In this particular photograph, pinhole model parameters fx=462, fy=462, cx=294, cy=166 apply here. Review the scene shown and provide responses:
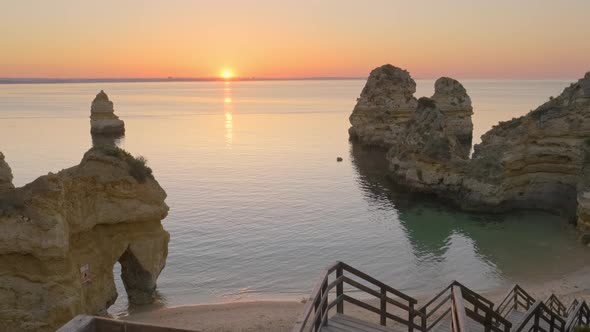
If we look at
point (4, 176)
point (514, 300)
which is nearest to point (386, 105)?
point (514, 300)

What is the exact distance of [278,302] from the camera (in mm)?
23125

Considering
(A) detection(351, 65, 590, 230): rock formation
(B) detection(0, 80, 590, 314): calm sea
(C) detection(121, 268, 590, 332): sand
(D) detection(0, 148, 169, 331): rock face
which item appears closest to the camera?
(D) detection(0, 148, 169, 331): rock face

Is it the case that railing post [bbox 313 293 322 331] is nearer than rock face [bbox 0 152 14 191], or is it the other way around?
railing post [bbox 313 293 322 331]

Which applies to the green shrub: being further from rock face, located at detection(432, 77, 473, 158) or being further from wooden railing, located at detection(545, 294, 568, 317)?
rock face, located at detection(432, 77, 473, 158)

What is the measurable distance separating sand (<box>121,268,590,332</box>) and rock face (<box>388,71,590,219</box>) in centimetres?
925

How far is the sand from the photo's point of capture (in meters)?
20.0

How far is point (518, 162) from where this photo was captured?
36.5 metres

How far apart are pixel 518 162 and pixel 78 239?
32.1 m

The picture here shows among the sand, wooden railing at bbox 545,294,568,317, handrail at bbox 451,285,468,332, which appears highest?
handrail at bbox 451,285,468,332

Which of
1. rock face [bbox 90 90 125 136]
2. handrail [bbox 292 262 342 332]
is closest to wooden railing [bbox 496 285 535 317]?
handrail [bbox 292 262 342 332]

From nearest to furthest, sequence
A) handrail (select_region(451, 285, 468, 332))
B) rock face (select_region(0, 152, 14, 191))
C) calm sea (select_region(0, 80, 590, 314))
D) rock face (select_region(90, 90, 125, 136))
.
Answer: handrail (select_region(451, 285, 468, 332)) < rock face (select_region(0, 152, 14, 191)) < calm sea (select_region(0, 80, 590, 314)) < rock face (select_region(90, 90, 125, 136))

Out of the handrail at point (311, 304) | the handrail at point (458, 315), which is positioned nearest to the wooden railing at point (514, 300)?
the handrail at point (458, 315)

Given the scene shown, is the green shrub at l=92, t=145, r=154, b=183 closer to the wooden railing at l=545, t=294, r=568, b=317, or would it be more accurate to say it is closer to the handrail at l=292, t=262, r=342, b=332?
the handrail at l=292, t=262, r=342, b=332

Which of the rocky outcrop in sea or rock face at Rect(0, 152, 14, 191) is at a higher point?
rock face at Rect(0, 152, 14, 191)
